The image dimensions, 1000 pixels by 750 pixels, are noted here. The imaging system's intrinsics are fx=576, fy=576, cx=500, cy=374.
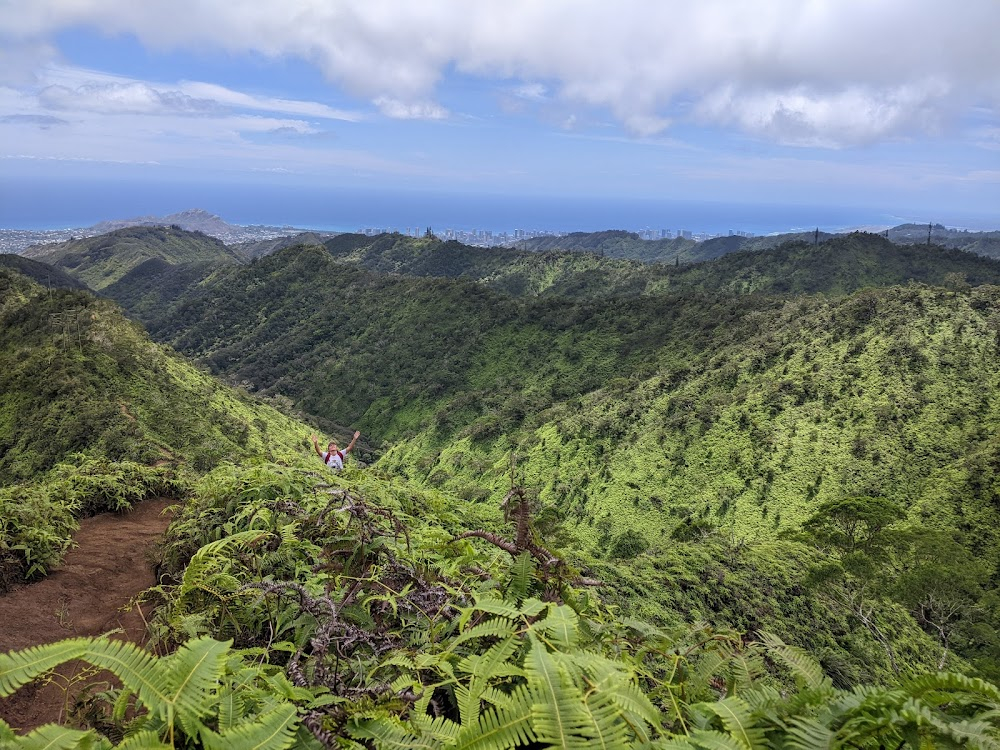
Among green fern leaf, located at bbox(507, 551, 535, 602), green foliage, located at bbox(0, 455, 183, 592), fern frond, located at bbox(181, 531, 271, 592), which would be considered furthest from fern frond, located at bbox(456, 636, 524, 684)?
green foliage, located at bbox(0, 455, 183, 592)

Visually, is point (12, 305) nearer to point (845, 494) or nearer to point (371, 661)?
point (371, 661)

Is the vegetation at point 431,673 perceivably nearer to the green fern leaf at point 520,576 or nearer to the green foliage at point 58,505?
the green fern leaf at point 520,576

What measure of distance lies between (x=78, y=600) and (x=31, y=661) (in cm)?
309

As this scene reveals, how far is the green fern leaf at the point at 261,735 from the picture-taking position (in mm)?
1421

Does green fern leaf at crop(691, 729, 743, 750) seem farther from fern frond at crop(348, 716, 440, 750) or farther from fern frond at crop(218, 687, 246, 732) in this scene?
fern frond at crop(218, 687, 246, 732)

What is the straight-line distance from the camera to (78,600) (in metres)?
3.93

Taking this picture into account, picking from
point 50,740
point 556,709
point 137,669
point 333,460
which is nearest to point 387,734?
point 556,709

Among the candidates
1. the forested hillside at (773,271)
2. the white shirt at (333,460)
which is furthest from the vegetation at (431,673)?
the forested hillside at (773,271)

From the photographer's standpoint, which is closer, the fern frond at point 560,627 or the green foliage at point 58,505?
the fern frond at point 560,627

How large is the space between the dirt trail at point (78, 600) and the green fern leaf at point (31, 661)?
1471mm

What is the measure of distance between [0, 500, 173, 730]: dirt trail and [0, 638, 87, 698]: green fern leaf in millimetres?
1471

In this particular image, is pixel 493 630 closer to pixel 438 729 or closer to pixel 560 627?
pixel 560 627

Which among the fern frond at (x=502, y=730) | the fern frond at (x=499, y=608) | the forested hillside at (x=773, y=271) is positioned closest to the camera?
the fern frond at (x=502, y=730)

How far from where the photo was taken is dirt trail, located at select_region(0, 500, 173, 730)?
2689mm
